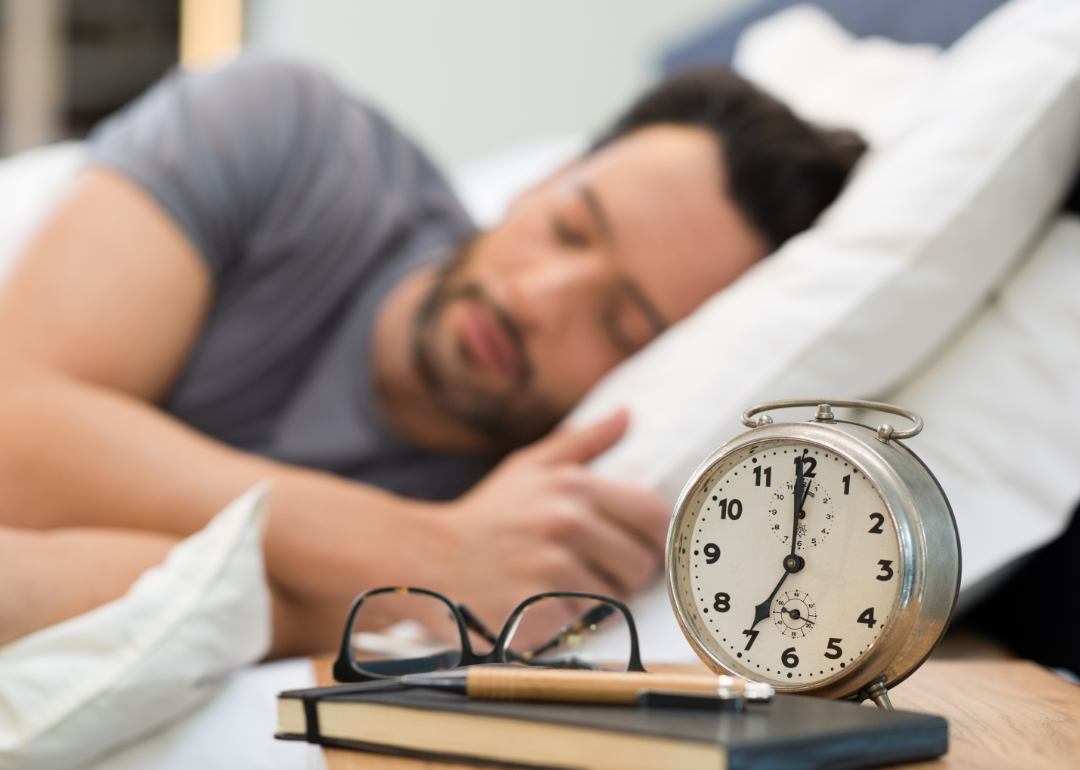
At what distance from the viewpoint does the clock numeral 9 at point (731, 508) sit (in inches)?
20.7

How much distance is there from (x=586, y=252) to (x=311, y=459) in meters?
0.45

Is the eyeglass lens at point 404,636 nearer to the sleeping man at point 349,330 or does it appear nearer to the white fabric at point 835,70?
the sleeping man at point 349,330

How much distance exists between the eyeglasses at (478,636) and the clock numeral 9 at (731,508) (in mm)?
80

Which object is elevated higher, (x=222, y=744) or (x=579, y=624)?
(x=579, y=624)

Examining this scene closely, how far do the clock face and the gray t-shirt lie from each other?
0.87 metres

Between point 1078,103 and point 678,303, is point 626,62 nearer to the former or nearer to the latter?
point 678,303

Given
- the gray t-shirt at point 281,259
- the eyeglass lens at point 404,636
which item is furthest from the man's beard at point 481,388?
the eyeglass lens at point 404,636

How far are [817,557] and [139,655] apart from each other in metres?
0.44

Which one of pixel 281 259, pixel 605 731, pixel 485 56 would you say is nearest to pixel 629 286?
pixel 281 259

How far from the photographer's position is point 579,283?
1.20 meters

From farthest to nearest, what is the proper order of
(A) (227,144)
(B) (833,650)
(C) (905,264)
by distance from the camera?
(A) (227,144)
(C) (905,264)
(B) (833,650)

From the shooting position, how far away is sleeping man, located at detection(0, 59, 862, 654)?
3.13ft

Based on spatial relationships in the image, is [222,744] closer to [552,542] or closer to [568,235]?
[552,542]

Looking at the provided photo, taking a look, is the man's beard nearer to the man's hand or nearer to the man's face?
the man's face
